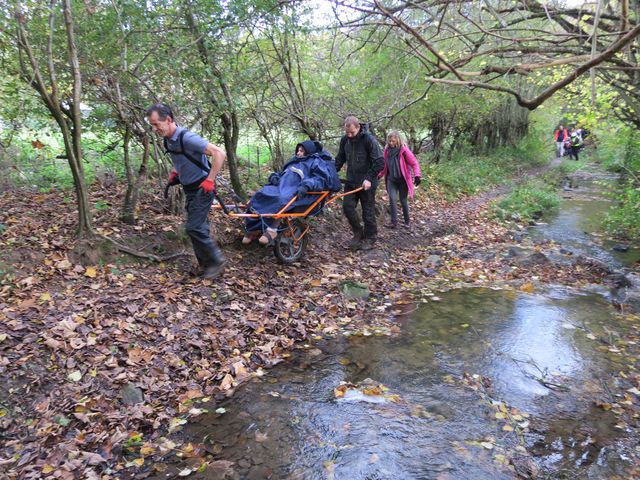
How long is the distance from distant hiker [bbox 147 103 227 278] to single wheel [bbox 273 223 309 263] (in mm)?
1238

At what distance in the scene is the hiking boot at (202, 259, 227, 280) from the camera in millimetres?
6000

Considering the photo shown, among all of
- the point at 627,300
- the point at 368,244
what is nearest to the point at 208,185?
the point at 368,244

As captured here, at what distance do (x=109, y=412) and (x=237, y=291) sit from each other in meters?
2.53

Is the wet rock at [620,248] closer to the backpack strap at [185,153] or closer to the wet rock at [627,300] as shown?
the wet rock at [627,300]

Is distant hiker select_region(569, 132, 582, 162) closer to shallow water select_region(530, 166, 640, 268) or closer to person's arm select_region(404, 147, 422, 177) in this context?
shallow water select_region(530, 166, 640, 268)

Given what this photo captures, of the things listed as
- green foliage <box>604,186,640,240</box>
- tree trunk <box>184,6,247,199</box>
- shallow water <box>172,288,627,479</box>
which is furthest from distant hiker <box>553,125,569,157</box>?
tree trunk <box>184,6,247,199</box>

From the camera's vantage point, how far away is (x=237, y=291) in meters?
6.09

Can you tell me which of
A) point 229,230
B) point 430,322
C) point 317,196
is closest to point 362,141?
point 317,196

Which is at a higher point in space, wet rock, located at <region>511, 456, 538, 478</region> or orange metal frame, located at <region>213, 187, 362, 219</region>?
orange metal frame, located at <region>213, 187, 362, 219</region>

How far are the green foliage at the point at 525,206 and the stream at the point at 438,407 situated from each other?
7247mm

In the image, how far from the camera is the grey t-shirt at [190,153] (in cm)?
520

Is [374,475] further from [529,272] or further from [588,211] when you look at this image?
[588,211]

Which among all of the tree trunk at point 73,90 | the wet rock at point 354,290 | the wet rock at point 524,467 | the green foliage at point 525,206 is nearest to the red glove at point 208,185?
the tree trunk at point 73,90

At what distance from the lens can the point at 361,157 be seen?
7.84 m
